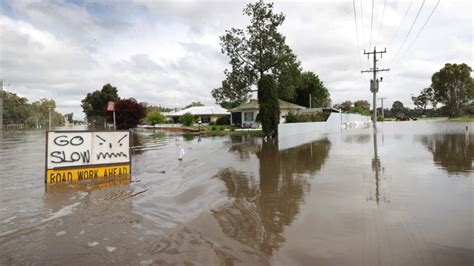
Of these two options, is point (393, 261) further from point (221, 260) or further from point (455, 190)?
point (455, 190)

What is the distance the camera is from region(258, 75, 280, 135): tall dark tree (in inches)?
1062

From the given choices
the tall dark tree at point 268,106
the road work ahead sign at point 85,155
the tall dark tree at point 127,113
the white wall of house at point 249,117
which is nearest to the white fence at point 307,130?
the tall dark tree at point 268,106

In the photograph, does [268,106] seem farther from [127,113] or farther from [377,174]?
[127,113]

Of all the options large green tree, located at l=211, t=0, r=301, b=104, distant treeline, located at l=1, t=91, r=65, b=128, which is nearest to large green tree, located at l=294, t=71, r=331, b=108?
large green tree, located at l=211, t=0, r=301, b=104

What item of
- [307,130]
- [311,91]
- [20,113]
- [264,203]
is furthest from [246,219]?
[20,113]

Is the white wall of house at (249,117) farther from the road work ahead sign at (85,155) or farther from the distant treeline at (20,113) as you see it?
the distant treeline at (20,113)

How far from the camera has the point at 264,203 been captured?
655 centimetres

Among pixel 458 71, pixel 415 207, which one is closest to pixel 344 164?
pixel 415 207

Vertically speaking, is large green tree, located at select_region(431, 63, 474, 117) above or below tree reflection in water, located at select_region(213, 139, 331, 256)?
above

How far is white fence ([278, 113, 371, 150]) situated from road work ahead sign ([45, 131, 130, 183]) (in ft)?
34.1

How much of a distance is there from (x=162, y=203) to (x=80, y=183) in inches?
127

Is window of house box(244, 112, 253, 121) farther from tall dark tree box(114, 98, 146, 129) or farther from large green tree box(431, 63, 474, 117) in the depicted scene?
large green tree box(431, 63, 474, 117)

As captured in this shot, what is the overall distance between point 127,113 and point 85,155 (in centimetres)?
2921

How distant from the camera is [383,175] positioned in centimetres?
940
